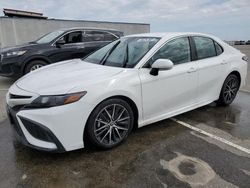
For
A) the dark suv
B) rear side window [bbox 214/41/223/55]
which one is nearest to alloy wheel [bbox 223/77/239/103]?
rear side window [bbox 214/41/223/55]

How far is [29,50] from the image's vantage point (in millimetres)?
6766

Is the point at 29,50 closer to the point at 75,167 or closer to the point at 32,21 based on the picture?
the point at 75,167

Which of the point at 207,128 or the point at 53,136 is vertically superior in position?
the point at 53,136

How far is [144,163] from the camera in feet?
9.40

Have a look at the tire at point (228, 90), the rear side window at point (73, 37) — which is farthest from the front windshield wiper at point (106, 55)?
the rear side window at point (73, 37)

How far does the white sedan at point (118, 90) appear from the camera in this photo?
272cm

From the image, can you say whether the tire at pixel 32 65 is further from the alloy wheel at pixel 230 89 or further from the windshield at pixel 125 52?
the alloy wheel at pixel 230 89

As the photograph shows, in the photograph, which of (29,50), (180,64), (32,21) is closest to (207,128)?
(180,64)

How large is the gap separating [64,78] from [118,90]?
0.72 metres

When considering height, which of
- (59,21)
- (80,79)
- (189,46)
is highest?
(59,21)

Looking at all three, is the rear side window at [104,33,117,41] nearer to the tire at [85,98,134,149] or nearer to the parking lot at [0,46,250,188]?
the parking lot at [0,46,250,188]

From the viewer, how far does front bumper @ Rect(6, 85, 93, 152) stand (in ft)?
8.72

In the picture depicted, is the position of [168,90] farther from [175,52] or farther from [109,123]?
[109,123]

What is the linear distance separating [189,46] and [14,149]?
311 cm
